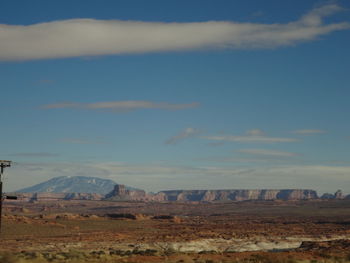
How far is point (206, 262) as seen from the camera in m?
38.3

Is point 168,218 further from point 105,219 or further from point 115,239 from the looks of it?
point 115,239

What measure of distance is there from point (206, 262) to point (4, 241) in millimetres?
38610

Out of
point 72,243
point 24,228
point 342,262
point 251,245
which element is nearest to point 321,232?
point 251,245

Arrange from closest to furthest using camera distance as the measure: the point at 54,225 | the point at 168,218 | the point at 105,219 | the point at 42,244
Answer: the point at 42,244 < the point at 54,225 < the point at 105,219 < the point at 168,218

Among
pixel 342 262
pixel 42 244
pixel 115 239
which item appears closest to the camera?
pixel 342 262

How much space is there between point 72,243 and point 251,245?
21979mm

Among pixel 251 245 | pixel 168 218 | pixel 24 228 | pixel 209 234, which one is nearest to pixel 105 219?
pixel 168 218

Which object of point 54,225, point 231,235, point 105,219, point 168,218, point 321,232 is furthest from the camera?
point 168,218

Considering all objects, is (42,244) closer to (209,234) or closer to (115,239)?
(115,239)

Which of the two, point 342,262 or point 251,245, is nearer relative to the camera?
point 342,262

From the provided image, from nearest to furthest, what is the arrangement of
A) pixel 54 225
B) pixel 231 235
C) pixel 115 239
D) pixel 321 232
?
pixel 115 239
pixel 231 235
pixel 321 232
pixel 54 225

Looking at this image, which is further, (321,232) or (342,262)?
(321,232)

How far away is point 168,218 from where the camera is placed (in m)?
129

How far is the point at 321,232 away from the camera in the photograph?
88812 millimetres
